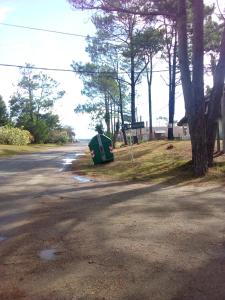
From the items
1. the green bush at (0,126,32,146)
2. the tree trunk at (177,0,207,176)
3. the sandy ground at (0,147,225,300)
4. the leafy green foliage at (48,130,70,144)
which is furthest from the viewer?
the leafy green foliage at (48,130,70,144)

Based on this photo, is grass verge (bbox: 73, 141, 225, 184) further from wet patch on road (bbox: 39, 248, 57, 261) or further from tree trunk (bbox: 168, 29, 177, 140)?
tree trunk (bbox: 168, 29, 177, 140)

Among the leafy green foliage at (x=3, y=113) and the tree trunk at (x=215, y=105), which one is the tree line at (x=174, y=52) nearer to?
the tree trunk at (x=215, y=105)

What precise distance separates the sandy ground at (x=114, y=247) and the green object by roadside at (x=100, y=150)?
14.6 meters

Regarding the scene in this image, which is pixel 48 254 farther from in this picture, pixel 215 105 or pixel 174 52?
pixel 174 52

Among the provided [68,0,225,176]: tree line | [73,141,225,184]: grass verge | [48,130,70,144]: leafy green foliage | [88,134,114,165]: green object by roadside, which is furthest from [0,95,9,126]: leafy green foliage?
[73,141,225,184]: grass verge

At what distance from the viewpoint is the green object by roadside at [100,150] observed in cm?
Answer: 2853

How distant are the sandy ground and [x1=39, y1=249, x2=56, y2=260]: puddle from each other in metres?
0.01

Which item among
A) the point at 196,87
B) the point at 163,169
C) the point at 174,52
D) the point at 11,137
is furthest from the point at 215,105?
the point at 11,137

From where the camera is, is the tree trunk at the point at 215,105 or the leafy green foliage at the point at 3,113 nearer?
the tree trunk at the point at 215,105

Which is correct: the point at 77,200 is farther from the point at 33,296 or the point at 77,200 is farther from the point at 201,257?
the point at 33,296

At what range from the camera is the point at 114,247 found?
7.60 m

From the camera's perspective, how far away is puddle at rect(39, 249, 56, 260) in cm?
722

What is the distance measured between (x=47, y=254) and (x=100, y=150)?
21.2 metres

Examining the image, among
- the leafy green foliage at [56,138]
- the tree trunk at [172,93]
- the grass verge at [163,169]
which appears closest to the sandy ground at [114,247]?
the grass verge at [163,169]
